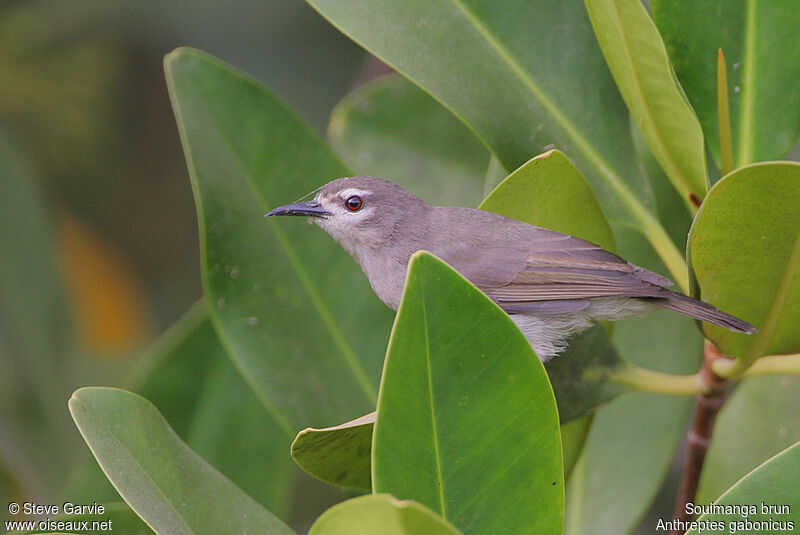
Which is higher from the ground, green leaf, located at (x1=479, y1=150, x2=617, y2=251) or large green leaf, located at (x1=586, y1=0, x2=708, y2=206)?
large green leaf, located at (x1=586, y1=0, x2=708, y2=206)

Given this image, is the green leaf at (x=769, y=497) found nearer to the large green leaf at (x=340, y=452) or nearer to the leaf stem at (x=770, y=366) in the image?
the leaf stem at (x=770, y=366)

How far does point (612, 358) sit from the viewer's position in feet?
8.05

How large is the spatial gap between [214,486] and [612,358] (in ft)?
3.89

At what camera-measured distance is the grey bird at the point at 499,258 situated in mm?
2707

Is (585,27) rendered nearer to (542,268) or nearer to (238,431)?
(542,268)

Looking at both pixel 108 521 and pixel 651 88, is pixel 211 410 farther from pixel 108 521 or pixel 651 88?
pixel 651 88

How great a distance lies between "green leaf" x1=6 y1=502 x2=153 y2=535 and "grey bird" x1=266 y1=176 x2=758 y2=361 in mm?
993

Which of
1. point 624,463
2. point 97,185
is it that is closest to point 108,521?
point 624,463

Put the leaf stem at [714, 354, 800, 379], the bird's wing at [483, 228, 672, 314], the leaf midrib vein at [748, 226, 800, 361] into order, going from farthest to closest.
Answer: the bird's wing at [483, 228, 672, 314] → the leaf stem at [714, 354, 800, 379] → the leaf midrib vein at [748, 226, 800, 361]

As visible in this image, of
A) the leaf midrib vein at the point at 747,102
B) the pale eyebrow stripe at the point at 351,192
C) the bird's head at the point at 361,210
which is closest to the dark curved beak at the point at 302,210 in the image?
the bird's head at the point at 361,210

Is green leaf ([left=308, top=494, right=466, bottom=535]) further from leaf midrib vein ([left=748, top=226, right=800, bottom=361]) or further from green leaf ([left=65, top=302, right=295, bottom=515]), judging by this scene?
green leaf ([left=65, top=302, right=295, bottom=515])

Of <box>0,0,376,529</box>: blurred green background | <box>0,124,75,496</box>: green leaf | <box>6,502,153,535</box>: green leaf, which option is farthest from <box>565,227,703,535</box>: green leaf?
<box>0,124,75,496</box>: green leaf

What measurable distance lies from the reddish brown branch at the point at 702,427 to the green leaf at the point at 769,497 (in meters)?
0.57

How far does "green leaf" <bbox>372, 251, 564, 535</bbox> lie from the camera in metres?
1.62
